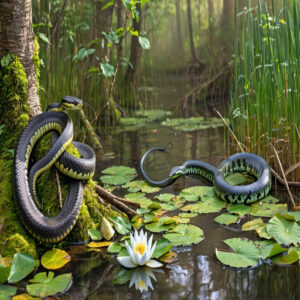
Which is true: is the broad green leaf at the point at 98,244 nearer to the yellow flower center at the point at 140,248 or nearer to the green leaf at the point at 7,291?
the yellow flower center at the point at 140,248

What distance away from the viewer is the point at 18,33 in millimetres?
3873

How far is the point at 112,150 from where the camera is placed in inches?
276

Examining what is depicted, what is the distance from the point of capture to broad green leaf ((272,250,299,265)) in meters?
3.07

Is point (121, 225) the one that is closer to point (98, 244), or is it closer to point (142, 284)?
point (98, 244)

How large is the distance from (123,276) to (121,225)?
797mm

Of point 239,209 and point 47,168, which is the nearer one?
point 47,168

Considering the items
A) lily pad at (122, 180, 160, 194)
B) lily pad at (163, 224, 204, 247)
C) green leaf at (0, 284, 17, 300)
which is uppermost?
lily pad at (122, 180, 160, 194)

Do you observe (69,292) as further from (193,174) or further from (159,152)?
(159,152)

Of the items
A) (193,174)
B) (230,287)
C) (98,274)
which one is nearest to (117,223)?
(98,274)

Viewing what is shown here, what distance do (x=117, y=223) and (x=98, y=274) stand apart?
2.42 feet

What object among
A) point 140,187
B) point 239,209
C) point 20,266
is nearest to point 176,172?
point 140,187

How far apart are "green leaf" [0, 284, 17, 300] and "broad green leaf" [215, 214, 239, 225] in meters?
1.89

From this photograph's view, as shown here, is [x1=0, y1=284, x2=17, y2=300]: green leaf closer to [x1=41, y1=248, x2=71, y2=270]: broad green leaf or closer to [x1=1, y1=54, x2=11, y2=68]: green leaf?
[x1=41, y1=248, x2=71, y2=270]: broad green leaf

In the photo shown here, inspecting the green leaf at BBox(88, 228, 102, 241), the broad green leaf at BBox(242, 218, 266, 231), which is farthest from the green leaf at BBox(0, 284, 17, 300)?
the broad green leaf at BBox(242, 218, 266, 231)
